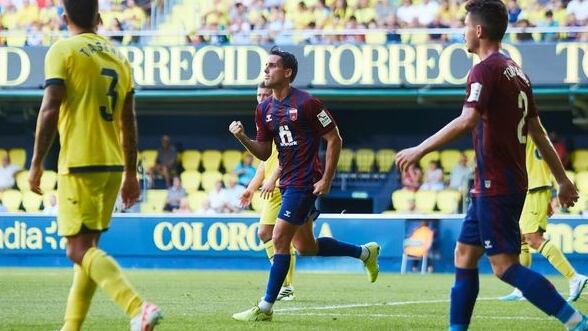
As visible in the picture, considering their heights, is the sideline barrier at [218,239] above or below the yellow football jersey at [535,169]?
below

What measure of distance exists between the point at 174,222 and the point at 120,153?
15193 mm

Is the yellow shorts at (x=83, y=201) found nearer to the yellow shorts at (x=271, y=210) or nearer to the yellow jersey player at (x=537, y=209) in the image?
the yellow shorts at (x=271, y=210)

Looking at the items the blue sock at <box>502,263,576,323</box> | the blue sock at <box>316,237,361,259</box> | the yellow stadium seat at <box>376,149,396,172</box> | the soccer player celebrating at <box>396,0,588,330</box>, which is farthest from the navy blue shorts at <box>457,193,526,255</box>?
the yellow stadium seat at <box>376,149,396,172</box>

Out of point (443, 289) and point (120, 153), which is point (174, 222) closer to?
point (443, 289)

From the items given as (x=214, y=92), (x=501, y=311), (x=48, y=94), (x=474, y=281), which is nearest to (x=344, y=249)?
(x=501, y=311)

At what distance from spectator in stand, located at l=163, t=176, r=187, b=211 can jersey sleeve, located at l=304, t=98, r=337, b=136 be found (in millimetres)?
15154

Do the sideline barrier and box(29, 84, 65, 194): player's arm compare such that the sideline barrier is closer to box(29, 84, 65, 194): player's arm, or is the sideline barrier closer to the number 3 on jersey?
the number 3 on jersey

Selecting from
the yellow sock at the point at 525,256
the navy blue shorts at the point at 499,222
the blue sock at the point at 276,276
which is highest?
the navy blue shorts at the point at 499,222

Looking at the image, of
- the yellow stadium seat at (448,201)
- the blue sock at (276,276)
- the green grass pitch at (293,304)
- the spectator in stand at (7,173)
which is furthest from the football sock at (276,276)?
the spectator in stand at (7,173)

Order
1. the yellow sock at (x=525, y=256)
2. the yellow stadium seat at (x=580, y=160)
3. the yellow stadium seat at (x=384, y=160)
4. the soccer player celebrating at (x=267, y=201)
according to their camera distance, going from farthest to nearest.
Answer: the yellow stadium seat at (x=384, y=160) → the yellow stadium seat at (x=580, y=160) → the yellow sock at (x=525, y=256) → the soccer player celebrating at (x=267, y=201)

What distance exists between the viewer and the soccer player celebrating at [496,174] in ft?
24.6

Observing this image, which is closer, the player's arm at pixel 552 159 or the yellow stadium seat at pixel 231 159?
the player's arm at pixel 552 159

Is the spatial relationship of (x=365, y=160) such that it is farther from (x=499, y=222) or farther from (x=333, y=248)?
(x=499, y=222)

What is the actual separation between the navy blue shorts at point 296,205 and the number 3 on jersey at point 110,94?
325 cm
